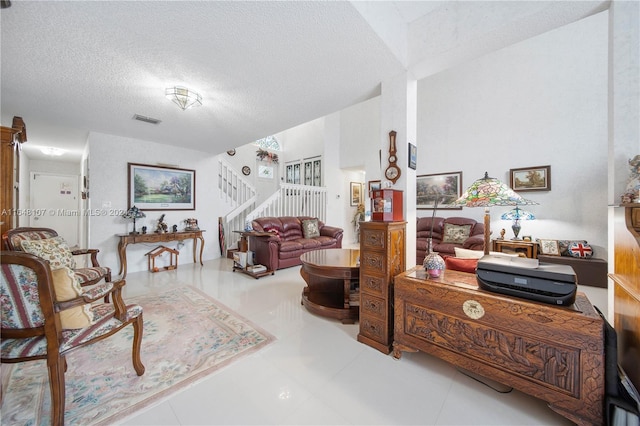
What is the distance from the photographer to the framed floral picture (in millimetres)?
3742

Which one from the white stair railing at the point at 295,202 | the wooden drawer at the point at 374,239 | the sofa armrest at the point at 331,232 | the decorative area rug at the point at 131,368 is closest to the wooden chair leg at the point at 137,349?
the decorative area rug at the point at 131,368

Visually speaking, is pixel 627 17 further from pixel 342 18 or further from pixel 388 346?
pixel 388 346

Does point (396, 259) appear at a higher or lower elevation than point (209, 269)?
higher

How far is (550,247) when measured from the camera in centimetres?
379

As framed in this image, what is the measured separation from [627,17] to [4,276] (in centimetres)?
372

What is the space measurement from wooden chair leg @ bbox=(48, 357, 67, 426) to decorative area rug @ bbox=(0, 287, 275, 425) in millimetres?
115

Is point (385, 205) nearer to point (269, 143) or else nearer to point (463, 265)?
point (463, 265)

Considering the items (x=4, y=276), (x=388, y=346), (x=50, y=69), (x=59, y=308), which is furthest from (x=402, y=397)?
(x=50, y=69)

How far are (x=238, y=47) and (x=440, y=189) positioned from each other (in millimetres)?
4776

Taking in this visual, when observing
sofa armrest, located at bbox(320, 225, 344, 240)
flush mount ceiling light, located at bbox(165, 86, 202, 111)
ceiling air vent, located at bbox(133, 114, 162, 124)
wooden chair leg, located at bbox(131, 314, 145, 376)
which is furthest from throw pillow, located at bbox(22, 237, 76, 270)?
sofa armrest, located at bbox(320, 225, 344, 240)

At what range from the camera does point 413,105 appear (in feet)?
7.48

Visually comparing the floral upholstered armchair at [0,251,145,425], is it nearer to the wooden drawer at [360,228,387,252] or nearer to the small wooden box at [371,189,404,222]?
the wooden drawer at [360,228,387,252]

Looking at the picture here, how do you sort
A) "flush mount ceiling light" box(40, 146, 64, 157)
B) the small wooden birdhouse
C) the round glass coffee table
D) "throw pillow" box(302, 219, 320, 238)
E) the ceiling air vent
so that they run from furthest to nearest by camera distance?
"throw pillow" box(302, 219, 320, 238) < "flush mount ceiling light" box(40, 146, 64, 157) < the small wooden birdhouse < the ceiling air vent < the round glass coffee table

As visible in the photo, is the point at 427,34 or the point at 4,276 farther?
the point at 427,34
